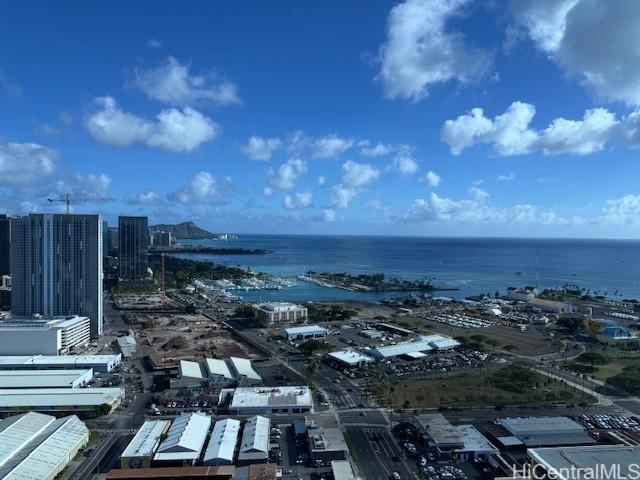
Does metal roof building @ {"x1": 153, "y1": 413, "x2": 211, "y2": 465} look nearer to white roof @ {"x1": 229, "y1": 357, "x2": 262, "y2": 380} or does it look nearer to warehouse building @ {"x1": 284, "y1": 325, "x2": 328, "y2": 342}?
white roof @ {"x1": 229, "y1": 357, "x2": 262, "y2": 380}

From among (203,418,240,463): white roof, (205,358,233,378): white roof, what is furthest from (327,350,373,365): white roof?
(203,418,240,463): white roof

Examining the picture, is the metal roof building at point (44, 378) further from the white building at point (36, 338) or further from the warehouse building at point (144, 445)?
the warehouse building at point (144, 445)

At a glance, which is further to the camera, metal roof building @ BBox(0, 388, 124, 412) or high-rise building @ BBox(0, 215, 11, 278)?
high-rise building @ BBox(0, 215, 11, 278)

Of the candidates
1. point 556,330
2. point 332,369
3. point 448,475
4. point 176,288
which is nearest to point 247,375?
point 332,369

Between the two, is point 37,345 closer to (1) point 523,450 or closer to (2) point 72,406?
(2) point 72,406

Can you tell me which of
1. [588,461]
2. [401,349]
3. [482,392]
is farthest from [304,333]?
[588,461]

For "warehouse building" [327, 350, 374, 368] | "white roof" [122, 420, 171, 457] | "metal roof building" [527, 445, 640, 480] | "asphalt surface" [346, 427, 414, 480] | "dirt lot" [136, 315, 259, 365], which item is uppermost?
"metal roof building" [527, 445, 640, 480]
